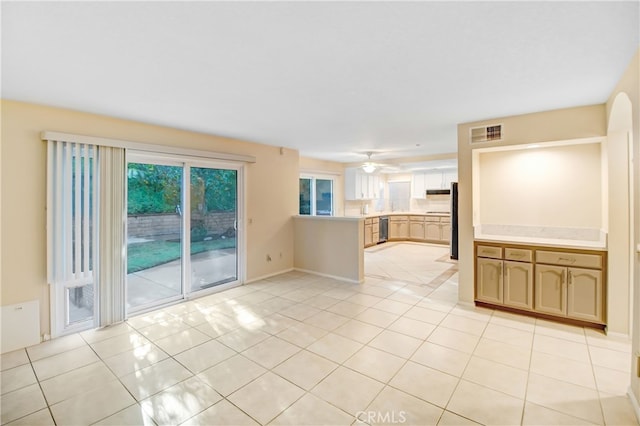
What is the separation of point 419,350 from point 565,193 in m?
2.82

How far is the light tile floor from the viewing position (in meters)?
1.97

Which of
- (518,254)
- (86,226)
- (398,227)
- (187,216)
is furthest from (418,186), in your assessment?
(86,226)

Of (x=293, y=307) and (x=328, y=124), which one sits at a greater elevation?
(x=328, y=124)

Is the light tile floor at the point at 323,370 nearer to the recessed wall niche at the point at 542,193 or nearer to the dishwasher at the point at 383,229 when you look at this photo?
the recessed wall niche at the point at 542,193

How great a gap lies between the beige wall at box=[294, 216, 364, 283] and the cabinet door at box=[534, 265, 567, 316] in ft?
8.02

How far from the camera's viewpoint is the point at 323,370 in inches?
96.5

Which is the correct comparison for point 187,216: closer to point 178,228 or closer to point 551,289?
point 178,228

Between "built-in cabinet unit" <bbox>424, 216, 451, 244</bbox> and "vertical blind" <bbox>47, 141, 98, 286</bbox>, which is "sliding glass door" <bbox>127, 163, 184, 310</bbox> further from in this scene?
"built-in cabinet unit" <bbox>424, 216, 451, 244</bbox>

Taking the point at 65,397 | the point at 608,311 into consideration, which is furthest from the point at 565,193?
the point at 65,397

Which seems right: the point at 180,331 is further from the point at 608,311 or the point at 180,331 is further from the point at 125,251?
the point at 608,311

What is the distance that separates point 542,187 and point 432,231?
499 centimetres

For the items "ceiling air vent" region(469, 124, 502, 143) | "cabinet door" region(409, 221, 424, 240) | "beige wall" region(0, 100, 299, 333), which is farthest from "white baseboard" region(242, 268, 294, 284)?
"cabinet door" region(409, 221, 424, 240)

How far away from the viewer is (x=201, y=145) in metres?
4.34

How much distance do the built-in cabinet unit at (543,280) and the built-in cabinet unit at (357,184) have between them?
192 inches
